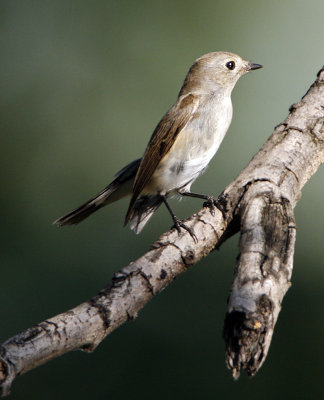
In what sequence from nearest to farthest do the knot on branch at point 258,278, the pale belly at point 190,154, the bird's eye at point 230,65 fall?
the knot on branch at point 258,278 → the pale belly at point 190,154 → the bird's eye at point 230,65

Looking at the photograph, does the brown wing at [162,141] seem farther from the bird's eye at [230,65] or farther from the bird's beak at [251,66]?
the bird's beak at [251,66]

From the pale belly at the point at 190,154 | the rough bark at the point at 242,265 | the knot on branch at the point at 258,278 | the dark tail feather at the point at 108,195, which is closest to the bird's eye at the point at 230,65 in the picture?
the pale belly at the point at 190,154

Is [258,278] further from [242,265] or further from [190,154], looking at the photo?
[190,154]

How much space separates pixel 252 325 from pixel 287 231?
21.5 inches

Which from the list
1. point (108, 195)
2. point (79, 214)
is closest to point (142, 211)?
point (108, 195)

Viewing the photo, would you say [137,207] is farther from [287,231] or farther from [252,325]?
[252,325]

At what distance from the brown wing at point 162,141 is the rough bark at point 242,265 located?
1.06 metres

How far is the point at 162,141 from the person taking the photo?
398 cm

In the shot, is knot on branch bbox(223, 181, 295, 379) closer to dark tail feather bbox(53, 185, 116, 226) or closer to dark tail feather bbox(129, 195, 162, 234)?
dark tail feather bbox(129, 195, 162, 234)

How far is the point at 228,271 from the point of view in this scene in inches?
152

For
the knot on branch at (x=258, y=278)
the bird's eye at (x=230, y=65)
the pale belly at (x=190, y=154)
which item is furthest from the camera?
the bird's eye at (x=230, y=65)

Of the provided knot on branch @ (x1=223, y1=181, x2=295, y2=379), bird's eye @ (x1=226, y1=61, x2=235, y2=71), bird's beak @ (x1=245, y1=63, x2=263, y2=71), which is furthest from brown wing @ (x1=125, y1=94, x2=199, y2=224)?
knot on branch @ (x1=223, y1=181, x2=295, y2=379)

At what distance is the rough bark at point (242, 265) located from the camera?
170 cm

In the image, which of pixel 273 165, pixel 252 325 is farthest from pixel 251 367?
pixel 273 165
